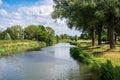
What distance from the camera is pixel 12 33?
6309 inches

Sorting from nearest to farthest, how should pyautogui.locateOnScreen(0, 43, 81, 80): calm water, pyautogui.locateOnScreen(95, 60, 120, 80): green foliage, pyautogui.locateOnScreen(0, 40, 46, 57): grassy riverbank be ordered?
pyautogui.locateOnScreen(95, 60, 120, 80): green foliage, pyautogui.locateOnScreen(0, 43, 81, 80): calm water, pyautogui.locateOnScreen(0, 40, 46, 57): grassy riverbank

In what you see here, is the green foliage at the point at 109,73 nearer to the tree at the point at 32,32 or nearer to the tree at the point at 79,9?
the tree at the point at 79,9

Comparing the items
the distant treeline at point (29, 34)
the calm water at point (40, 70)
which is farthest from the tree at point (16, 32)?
the calm water at point (40, 70)

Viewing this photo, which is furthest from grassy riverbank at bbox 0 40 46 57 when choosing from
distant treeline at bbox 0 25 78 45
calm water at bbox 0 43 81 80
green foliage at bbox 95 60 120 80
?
distant treeline at bbox 0 25 78 45

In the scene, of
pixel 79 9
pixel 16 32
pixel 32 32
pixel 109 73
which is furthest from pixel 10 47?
pixel 16 32

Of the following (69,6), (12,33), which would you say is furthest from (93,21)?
(12,33)

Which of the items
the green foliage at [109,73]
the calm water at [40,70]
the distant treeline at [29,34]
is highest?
the distant treeline at [29,34]

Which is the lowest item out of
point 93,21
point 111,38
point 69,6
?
point 111,38

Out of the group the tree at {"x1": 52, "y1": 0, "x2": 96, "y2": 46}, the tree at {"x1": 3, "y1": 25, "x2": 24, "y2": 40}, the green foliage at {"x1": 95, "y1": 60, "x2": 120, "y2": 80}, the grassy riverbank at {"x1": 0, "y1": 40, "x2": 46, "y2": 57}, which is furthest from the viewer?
the tree at {"x1": 3, "y1": 25, "x2": 24, "y2": 40}

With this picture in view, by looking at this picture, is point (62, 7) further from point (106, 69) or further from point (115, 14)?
point (106, 69)

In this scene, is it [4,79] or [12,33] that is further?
[12,33]

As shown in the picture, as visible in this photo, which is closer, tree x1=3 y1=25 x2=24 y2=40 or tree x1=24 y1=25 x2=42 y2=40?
tree x1=24 y1=25 x2=42 y2=40

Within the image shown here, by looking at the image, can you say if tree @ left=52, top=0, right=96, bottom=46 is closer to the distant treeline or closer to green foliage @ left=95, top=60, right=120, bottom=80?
green foliage @ left=95, top=60, right=120, bottom=80

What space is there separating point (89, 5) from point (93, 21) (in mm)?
3293
